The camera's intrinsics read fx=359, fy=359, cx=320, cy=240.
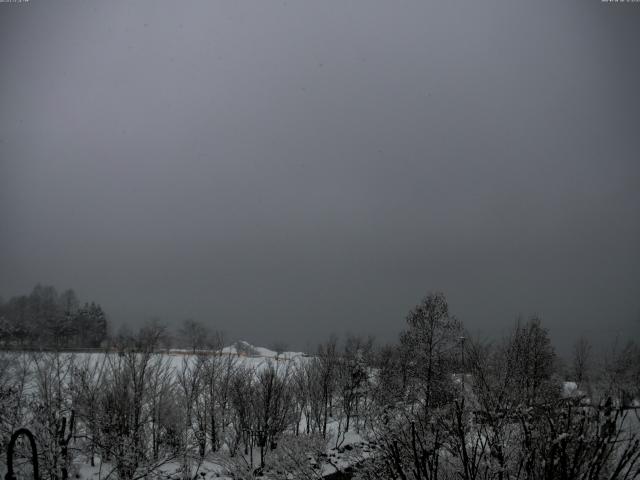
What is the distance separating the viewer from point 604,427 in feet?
18.0

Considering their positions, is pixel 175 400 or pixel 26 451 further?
pixel 175 400

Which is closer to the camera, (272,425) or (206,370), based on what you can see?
(272,425)

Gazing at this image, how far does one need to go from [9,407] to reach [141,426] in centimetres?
713

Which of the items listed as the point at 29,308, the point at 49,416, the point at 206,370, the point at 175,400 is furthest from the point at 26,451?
the point at 29,308

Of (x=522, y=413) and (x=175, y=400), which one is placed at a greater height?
(x=522, y=413)

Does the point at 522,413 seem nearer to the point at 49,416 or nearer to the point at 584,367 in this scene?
the point at 49,416

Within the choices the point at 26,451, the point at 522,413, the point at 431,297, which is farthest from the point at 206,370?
the point at 522,413

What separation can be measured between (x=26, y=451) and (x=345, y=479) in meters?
16.8

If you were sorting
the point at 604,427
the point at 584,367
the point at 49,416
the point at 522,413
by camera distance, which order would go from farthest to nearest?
1. the point at 584,367
2. the point at 49,416
3. the point at 522,413
4. the point at 604,427

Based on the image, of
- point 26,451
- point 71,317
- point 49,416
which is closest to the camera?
point 26,451

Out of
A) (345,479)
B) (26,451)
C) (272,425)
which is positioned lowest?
(345,479)

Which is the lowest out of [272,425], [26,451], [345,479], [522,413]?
[345,479]

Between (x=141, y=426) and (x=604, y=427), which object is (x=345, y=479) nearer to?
(x=141, y=426)

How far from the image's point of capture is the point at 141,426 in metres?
23.2
